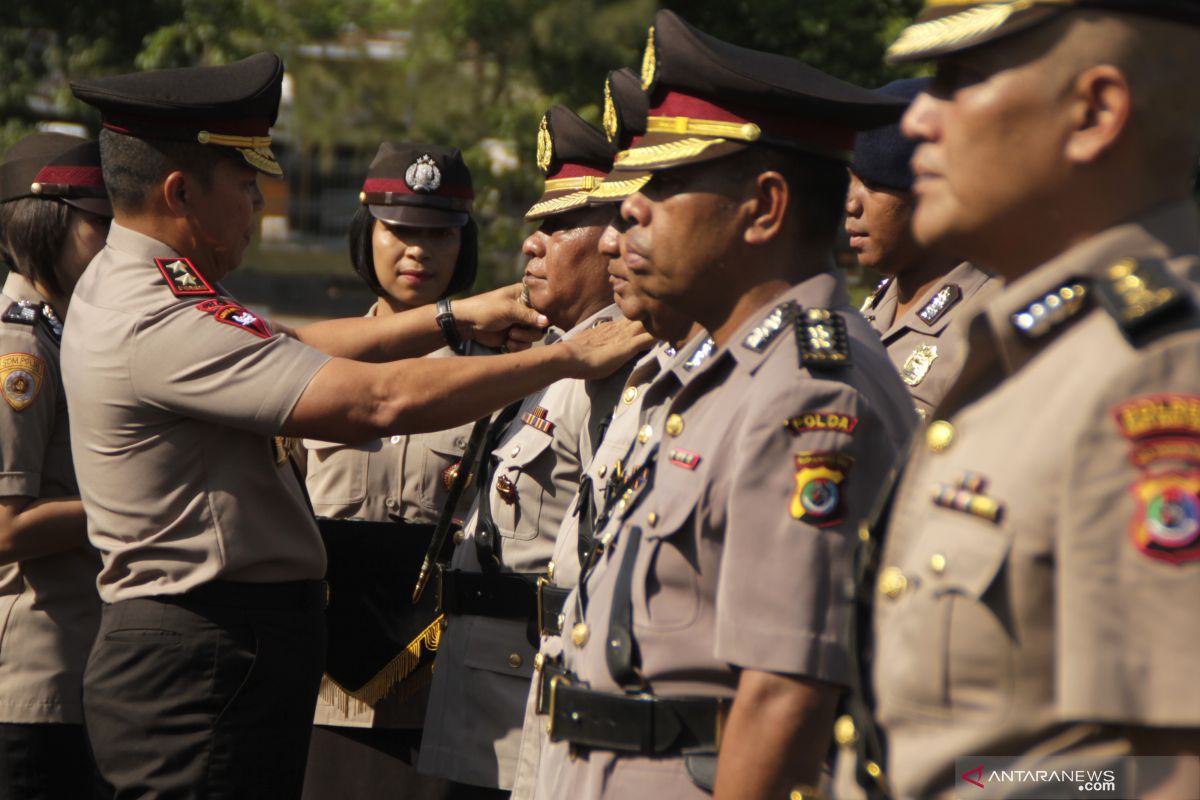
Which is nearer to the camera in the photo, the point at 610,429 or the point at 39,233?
the point at 610,429

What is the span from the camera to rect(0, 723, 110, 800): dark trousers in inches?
175

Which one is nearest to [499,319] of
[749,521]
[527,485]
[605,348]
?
[527,485]

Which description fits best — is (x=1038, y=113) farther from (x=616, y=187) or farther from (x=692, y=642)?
(x=616, y=187)

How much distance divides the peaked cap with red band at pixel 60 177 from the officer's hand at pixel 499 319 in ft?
4.00

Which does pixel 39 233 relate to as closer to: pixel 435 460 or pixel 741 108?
pixel 435 460

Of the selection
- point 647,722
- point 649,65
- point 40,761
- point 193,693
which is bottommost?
point 40,761

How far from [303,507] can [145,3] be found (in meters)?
16.5

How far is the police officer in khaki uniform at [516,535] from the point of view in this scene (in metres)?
4.11

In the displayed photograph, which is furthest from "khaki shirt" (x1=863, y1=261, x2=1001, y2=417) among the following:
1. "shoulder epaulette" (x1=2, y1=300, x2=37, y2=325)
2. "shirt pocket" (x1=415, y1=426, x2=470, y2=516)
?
"shoulder epaulette" (x1=2, y1=300, x2=37, y2=325)

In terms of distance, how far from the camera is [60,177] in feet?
15.2

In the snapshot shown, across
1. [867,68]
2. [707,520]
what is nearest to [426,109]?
[867,68]

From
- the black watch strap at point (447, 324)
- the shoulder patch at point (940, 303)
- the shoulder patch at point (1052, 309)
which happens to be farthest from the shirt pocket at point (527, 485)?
the shoulder patch at point (1052, 309)

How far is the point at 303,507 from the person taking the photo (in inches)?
150

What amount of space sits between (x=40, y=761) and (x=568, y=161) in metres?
2.49
